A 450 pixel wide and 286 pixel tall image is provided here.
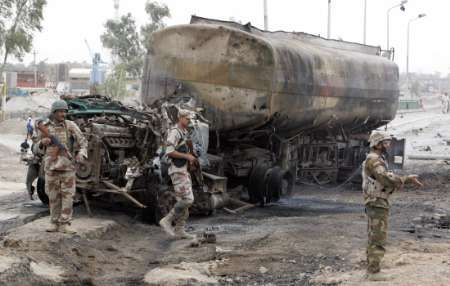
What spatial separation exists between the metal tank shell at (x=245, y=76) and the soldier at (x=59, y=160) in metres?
4.50

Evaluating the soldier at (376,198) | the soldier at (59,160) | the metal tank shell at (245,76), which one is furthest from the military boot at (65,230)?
the metal tank shell at (245,76)

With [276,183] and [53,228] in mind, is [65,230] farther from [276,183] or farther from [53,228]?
[276,183]

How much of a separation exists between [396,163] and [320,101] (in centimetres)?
531

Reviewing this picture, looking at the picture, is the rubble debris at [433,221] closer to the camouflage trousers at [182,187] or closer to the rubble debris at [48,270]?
the camouflage trousers at [182,187]

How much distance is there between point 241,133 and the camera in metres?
13.2

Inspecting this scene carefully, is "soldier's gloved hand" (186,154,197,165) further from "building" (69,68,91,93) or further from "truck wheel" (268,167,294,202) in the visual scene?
"building" (69,68,91,93)

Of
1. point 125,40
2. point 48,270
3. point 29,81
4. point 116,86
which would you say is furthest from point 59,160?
point 29,81

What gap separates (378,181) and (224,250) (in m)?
2.47

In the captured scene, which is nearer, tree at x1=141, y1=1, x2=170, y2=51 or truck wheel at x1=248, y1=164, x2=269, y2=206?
truck wheel at x1=248, y1=164, x2=269, y2=206

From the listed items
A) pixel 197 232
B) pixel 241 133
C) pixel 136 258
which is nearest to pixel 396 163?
pixel 241 133

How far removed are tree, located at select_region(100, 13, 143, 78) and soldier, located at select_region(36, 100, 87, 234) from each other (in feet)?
125

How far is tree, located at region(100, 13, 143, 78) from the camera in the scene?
1843 inches

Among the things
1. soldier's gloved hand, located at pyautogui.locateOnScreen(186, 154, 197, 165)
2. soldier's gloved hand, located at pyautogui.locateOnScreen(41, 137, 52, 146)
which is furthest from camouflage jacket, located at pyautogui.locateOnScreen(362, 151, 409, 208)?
soldier's gloved hand, located at pyautogui.locateOnScreen(41, 137, 52, 146)

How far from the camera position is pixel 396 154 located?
18859 mm
